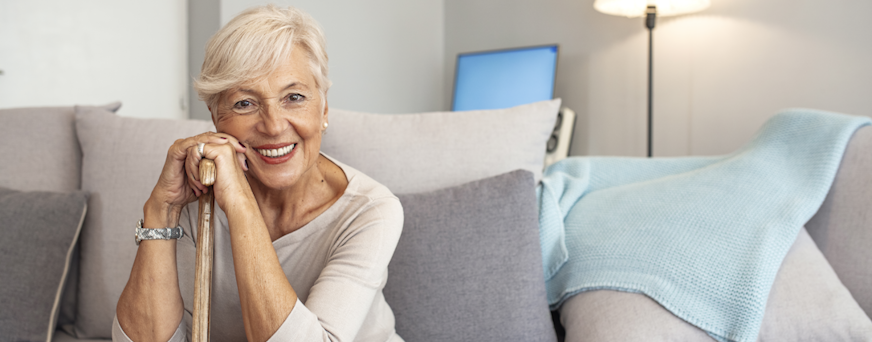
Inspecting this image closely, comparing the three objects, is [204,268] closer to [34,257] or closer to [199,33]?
[34,257]

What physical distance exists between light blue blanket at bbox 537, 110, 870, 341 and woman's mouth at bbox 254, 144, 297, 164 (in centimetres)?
66

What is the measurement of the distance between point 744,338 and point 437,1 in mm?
3006

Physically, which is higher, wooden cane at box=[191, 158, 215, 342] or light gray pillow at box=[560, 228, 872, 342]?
wooden cane at box=[191, 158, 215, 342]

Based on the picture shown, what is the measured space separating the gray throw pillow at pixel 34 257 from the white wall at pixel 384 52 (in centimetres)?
170

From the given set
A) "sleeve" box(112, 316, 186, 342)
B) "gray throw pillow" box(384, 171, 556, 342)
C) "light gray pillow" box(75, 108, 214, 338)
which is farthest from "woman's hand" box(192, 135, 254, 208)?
"light gray pillow" box(75, 108, 214, 338)

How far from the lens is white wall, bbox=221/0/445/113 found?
305 cm

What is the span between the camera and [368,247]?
95cm

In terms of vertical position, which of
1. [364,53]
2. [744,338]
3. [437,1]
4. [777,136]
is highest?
[437,1]

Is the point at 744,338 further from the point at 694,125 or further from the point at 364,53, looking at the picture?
the point at 364,53

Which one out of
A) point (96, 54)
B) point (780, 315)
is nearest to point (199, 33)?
point (96, 54)

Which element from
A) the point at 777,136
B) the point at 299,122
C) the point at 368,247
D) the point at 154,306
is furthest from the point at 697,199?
the point at 154,306

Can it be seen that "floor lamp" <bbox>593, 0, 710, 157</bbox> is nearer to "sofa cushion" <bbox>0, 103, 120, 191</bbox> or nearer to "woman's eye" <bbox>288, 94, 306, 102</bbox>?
"woman's eye" <bbox>288, 94, 306, 102</bbox>

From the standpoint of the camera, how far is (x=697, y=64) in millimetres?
2516

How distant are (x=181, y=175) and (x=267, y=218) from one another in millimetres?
190
